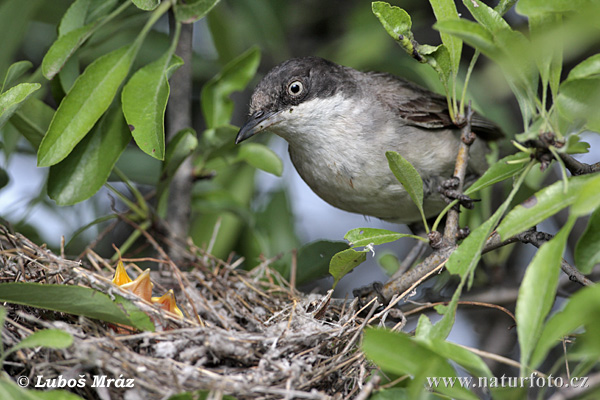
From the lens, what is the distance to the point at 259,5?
4.96 metres

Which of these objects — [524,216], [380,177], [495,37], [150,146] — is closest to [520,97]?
[495,37]

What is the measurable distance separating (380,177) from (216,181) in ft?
5.50

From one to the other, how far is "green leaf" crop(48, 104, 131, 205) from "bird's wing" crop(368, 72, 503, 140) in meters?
1.67

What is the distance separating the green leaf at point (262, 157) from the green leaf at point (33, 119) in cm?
113

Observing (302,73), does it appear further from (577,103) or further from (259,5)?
(577,103)

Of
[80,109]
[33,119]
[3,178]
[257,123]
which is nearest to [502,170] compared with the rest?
[257,123]

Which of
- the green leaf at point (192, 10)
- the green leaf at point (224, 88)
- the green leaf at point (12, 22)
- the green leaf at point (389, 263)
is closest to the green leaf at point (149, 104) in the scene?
the green leaf at point (192, 10)

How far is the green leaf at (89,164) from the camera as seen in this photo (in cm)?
303

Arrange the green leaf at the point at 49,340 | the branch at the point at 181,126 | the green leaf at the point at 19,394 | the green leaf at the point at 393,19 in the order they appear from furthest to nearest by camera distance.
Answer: the branch at the point at 181,126, the green leaf at the point at 393,19, the green leaf at the point at 49,340, the green leaf at the point at 19,394

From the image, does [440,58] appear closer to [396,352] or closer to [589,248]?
[589,248]

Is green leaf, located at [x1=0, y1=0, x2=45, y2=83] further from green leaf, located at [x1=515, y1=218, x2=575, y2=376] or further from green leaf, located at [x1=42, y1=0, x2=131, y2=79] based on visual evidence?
green leaf, located at [x1=515, y1=218, x2=575, y2=376]

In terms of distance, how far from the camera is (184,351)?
8.14ft

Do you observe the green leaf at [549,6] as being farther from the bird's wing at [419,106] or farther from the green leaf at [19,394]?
the bird's wing at [419,106]

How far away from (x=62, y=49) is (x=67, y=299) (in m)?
1.32
